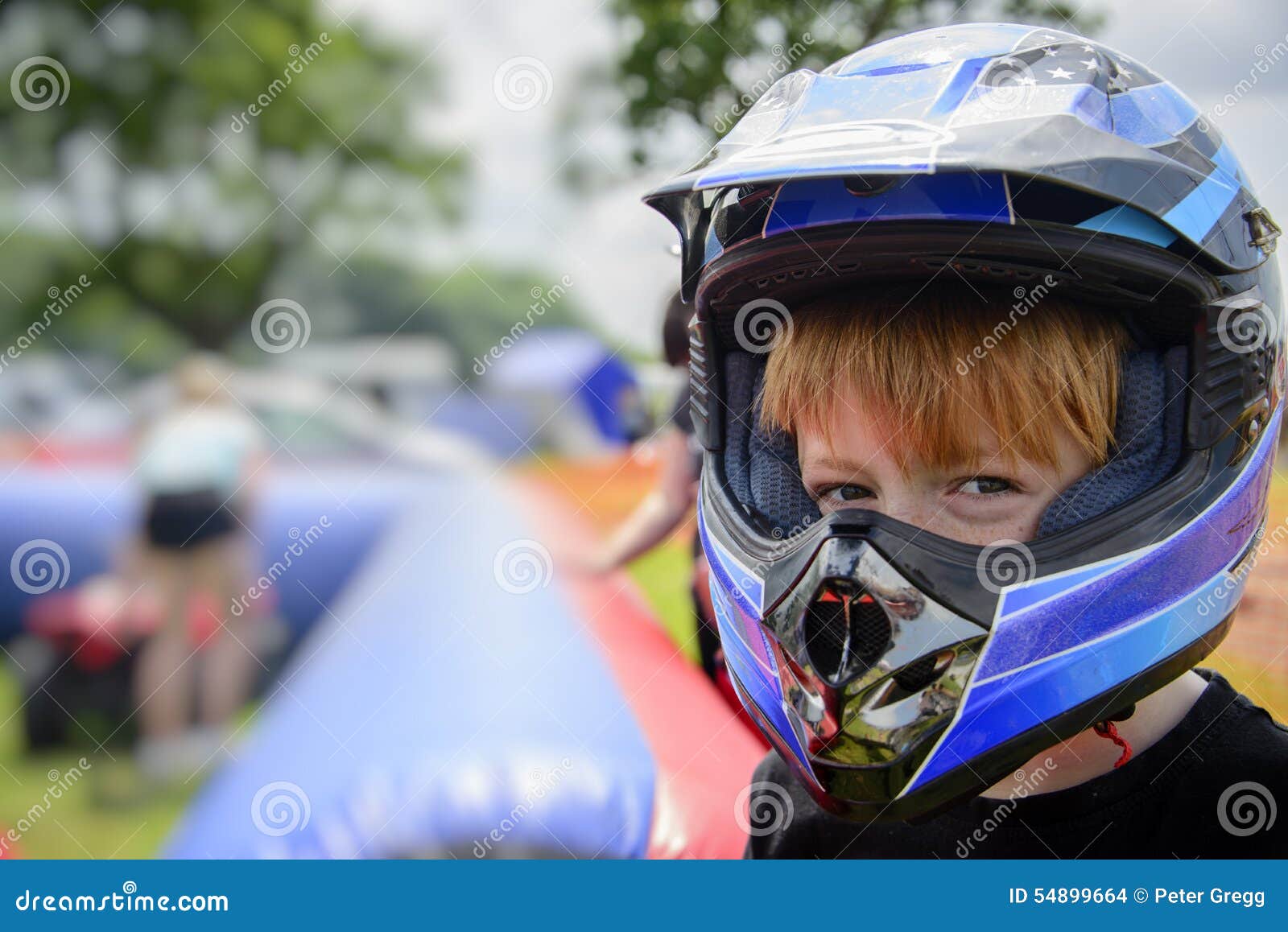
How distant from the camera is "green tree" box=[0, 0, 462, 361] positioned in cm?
1873

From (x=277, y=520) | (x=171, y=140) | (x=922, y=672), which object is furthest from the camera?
(x=171, y=140)

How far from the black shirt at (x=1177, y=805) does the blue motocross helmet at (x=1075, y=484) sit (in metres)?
0.10

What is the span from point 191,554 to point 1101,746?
527 cm

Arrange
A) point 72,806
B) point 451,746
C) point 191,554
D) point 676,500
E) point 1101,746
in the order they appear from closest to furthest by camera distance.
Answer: point 1101,746 < point 451,746 < point 676,500 < point 72,806 < point 191,554

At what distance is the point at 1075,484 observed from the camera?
1366 millimetres

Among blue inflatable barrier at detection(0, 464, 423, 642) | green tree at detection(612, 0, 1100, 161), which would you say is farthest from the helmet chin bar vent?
blue inflatable barrier at detection(0, 464, 423, 642)

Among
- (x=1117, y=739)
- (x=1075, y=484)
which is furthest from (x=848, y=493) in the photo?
(x=1117, y=739)

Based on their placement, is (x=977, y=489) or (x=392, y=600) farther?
(x=392, y=600)

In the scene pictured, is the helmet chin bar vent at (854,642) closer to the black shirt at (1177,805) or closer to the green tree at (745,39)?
the black shirt at (1177,805)

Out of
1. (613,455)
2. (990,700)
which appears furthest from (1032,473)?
(613,455)

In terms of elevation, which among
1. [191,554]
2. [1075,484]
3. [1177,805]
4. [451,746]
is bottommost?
[191,554]

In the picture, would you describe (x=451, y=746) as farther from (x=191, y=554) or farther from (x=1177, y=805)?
(x=191, y=554)

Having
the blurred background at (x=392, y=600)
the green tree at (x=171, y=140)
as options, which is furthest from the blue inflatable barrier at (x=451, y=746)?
the green tree at (x=171, y=140)

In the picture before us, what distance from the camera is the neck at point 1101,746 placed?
140 centimetres
